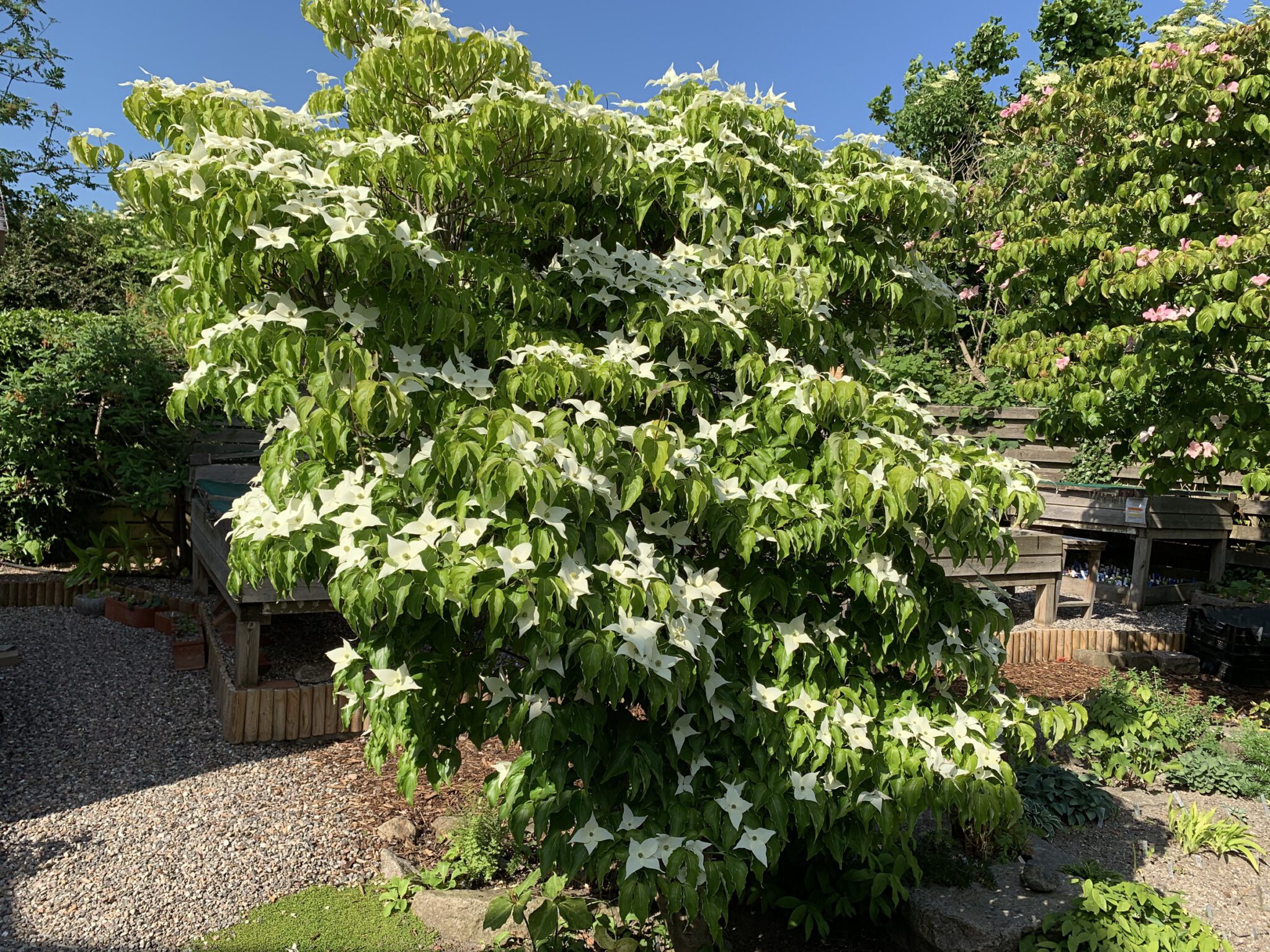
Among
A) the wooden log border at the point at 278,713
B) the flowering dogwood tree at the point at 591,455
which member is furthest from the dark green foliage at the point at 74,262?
the flowering dogwood tree at the point at 591,455

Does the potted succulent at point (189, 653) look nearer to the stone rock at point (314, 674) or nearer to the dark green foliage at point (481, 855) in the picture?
the stone rock at point (314, 674)

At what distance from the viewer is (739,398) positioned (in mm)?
2453

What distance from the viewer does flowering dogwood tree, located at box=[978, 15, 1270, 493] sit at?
4.78 metres

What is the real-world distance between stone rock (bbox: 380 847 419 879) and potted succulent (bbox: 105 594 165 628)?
415cm

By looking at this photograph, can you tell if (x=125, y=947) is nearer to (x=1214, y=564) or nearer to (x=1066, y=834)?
(x=1066, y=834)

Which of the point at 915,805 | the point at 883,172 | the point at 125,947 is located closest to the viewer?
the point at 915,805

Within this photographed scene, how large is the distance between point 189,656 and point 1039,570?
6.23 m

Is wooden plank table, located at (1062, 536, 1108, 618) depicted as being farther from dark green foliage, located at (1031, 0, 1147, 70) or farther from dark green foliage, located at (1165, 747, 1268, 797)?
dark green foliage, located at (1031, 0, 1147, 70)

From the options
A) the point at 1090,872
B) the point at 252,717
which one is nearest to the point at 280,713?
the point at 252,717

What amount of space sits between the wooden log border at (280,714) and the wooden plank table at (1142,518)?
20.7 feet

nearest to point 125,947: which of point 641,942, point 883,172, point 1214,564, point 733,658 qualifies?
point 641,942

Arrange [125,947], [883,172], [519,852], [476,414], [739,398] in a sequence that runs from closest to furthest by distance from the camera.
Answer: [476,414], [739,398], [883,172], [125,947], [519,852]

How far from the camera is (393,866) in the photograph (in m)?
3.46

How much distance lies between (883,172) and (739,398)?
94cm
